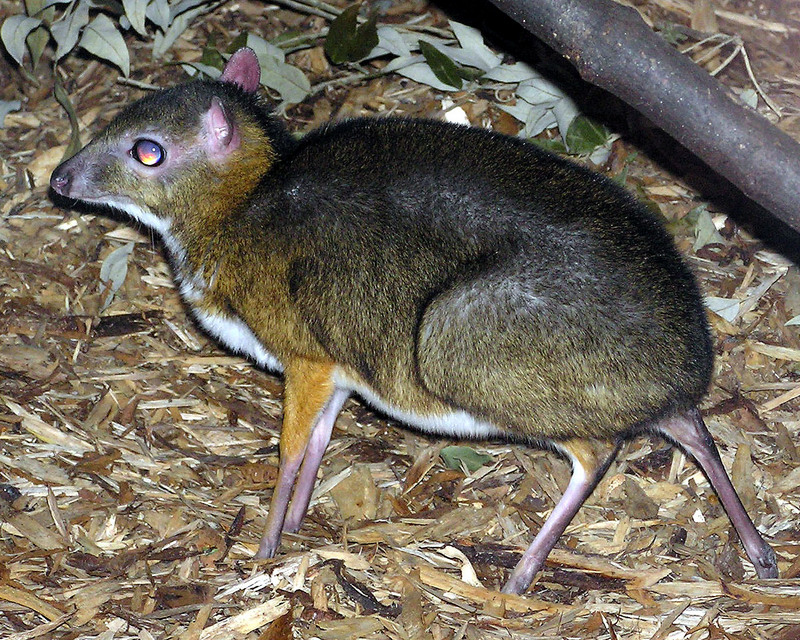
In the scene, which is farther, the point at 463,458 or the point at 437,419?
the point at 463,458

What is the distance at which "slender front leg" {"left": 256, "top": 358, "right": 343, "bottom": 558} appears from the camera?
4969mm

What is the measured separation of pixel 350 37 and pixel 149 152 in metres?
2.02

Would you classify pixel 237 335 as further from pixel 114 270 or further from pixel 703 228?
pixel 703 228

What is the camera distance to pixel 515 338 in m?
4.43

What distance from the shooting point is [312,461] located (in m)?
5.24

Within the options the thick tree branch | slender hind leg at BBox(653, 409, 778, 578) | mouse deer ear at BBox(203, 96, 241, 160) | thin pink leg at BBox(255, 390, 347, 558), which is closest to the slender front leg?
thin pink leg at BBox(255, 390, 347, 558)

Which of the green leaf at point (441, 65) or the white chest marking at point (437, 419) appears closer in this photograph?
the white chest marking at point (437, 419)

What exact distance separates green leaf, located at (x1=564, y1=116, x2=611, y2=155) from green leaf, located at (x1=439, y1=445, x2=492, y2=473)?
207cm

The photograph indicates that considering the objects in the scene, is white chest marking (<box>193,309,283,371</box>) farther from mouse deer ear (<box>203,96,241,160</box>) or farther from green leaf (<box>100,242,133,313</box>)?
green leaf (<box>100,242,133,313</box>)

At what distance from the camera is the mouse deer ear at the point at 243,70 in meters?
5.46

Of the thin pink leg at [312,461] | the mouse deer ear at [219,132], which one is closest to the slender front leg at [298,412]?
the thin pink leg at [312,461]

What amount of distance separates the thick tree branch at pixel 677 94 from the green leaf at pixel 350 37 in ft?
7.17

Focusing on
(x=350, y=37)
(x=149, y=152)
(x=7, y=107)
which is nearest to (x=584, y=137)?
(x=350, y=37)

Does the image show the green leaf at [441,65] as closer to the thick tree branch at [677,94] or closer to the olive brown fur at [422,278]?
the olive brown fur at [422,278]
